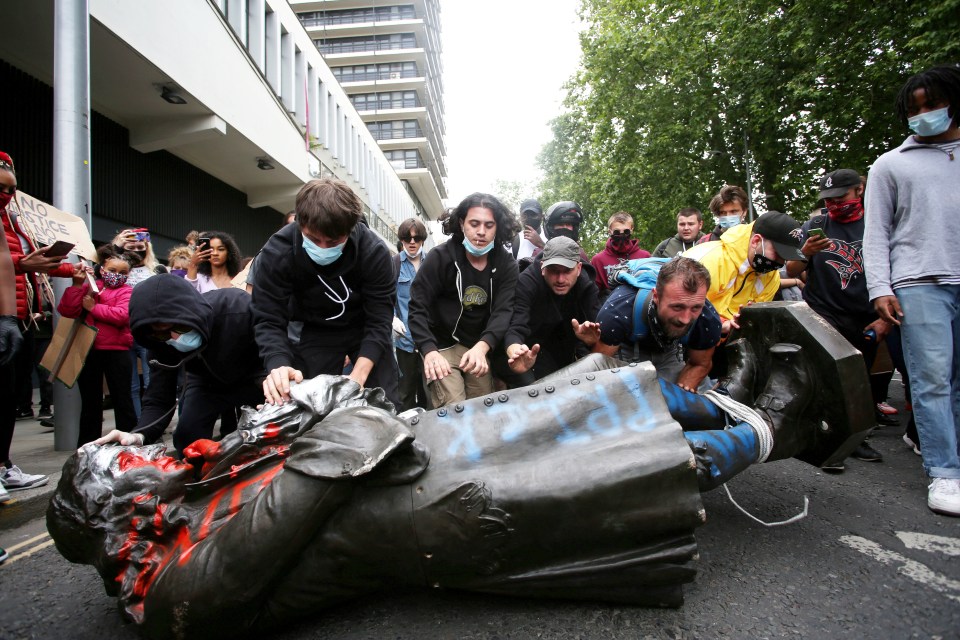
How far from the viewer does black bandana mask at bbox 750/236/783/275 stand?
127 inches

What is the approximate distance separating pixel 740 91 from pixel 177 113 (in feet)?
42.7

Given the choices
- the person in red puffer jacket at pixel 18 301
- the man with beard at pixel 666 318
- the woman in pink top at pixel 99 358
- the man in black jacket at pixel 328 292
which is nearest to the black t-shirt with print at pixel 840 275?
→ the man with beard at pixel 666 318

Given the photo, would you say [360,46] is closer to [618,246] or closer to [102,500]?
[618,246]

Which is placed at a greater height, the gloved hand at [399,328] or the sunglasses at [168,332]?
the sunglasses at [168,332]

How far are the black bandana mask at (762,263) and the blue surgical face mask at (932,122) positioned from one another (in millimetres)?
868

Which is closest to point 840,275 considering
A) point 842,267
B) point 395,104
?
point 842,267

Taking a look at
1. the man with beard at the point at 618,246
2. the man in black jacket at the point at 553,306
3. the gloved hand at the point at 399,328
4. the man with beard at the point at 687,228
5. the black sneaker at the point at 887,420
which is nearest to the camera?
the man in black jacket at the point at 553,306

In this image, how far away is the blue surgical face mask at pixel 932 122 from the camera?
2.55m

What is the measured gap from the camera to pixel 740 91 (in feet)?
46.2

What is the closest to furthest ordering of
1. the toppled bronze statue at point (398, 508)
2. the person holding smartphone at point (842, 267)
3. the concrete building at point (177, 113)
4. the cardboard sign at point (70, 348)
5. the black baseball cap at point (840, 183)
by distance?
1. the toppled bronze statue at point (398, 508)
2. the person holding smartphone at point (842, 267)
3. the black baseball cap at point (840, 183)
4. the cardboard sign at point (70, 348)
5. the concrete building at point (177, 113)

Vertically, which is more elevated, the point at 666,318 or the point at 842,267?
the point at 842,267

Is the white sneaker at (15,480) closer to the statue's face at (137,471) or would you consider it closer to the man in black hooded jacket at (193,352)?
the man in black hooded jacket at (193,352)

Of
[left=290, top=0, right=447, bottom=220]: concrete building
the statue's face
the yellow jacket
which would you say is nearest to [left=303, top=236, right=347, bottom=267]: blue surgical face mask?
the statue's face

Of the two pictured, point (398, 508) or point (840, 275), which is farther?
point (840, 275)
